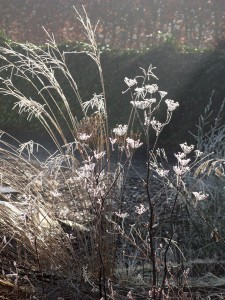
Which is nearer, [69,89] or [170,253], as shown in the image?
[170,253]

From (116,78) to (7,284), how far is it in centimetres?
524

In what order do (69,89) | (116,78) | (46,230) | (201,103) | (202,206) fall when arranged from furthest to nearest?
(69,89)
(116,78)
(201,103)
(202,206)
(46,230)

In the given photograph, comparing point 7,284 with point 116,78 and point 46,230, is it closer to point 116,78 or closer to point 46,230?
point 46,230

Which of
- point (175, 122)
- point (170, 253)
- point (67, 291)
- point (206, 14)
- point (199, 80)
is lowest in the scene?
point (67, 291)

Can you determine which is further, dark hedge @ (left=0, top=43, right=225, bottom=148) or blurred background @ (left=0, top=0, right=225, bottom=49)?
blurred background @ (left=0, top=0, right=225, bottom=49)

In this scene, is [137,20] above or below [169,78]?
above

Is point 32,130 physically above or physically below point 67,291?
above

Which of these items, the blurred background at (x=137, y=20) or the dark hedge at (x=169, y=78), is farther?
the blurred background at (x=137, y=20)

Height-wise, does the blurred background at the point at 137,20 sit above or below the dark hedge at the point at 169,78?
above

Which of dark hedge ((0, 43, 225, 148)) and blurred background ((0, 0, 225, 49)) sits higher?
blurred background ((0, 0, 225, 49))

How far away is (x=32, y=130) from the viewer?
8.99 m

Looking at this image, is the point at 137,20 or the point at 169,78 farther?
the point at 137,20

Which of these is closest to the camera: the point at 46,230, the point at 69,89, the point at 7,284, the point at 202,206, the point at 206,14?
the point at 7,284

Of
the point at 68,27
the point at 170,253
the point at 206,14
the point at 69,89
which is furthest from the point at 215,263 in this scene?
the point at 68,27
